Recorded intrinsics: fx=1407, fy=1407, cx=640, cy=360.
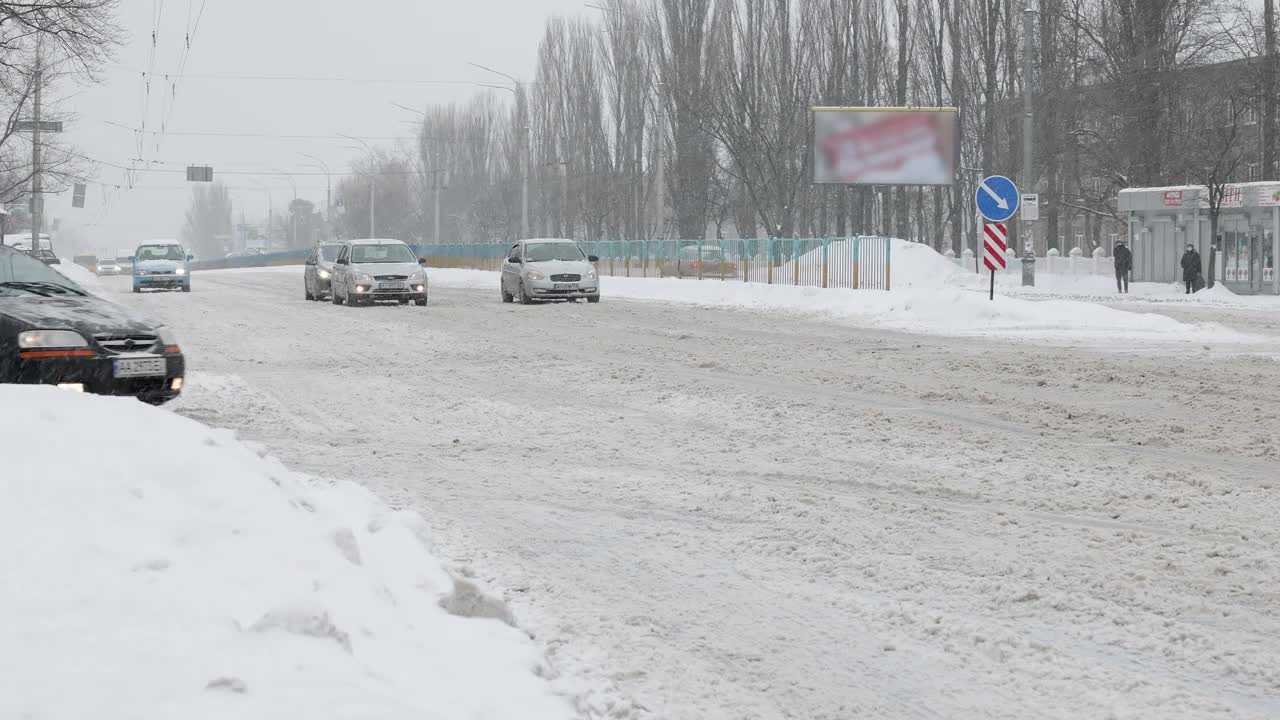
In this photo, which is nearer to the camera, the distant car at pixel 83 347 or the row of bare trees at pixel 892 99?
the distant car at pixel 83 347

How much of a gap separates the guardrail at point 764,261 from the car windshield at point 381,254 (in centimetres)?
1220

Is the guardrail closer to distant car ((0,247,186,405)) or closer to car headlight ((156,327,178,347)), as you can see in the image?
car headlight ((156,327,178,347))

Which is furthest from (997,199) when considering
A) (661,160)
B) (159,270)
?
(661,160)

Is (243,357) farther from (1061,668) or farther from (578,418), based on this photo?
(1061,668)

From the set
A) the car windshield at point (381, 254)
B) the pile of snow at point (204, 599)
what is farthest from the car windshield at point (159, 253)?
the pile of snow at point (204, 599)

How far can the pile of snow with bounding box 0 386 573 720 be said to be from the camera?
339cm

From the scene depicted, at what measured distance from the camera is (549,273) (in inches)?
1252

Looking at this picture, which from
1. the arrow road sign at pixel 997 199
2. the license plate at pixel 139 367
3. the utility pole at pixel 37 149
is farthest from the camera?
the utility pole at pixel 37 149

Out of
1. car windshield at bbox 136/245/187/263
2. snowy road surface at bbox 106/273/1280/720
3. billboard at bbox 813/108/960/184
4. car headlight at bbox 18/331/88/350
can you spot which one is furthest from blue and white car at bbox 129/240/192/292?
car headlight at bbox 18/331/88/350

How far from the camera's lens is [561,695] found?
4262mm

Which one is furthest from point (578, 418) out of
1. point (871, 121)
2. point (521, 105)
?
point (521, 105)

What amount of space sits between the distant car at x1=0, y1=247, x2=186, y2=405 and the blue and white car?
3141cm

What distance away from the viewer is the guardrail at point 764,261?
3750 centimetres

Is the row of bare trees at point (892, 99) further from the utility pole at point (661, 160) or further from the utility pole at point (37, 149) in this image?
the utility pole at point (37, 149)
